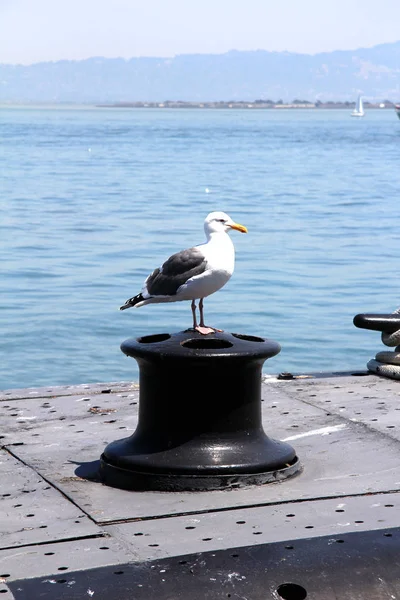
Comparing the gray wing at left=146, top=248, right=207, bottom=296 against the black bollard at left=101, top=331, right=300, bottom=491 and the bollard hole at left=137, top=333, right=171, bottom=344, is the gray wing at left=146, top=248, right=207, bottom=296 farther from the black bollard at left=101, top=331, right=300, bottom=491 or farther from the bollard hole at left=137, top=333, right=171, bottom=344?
the black bollard at left=101, top=331, right=300, bottom=491

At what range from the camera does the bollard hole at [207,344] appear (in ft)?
18.3

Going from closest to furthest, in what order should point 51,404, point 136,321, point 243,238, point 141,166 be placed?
point 51,404
point 136,321
point 243,238
point 141,166

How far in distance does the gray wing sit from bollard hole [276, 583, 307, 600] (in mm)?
2227

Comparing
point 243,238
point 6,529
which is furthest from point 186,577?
point 243,238

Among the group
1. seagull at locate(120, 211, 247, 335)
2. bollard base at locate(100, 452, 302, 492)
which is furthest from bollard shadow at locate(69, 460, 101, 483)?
seagull at locate(120, 211, 247, 335)

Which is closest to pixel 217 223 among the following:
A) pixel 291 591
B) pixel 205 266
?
pixel 205 266

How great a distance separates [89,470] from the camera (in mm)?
5641

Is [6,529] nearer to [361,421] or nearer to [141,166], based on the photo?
[361,421]

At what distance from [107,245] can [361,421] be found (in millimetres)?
18826

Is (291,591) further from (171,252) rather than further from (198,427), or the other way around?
(171,252)

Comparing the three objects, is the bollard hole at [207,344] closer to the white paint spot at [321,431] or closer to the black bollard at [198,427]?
the black bollard at [198,427]

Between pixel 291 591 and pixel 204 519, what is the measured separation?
0.82m

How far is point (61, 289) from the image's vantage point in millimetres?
20016

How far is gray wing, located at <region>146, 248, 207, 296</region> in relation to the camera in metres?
5.95
